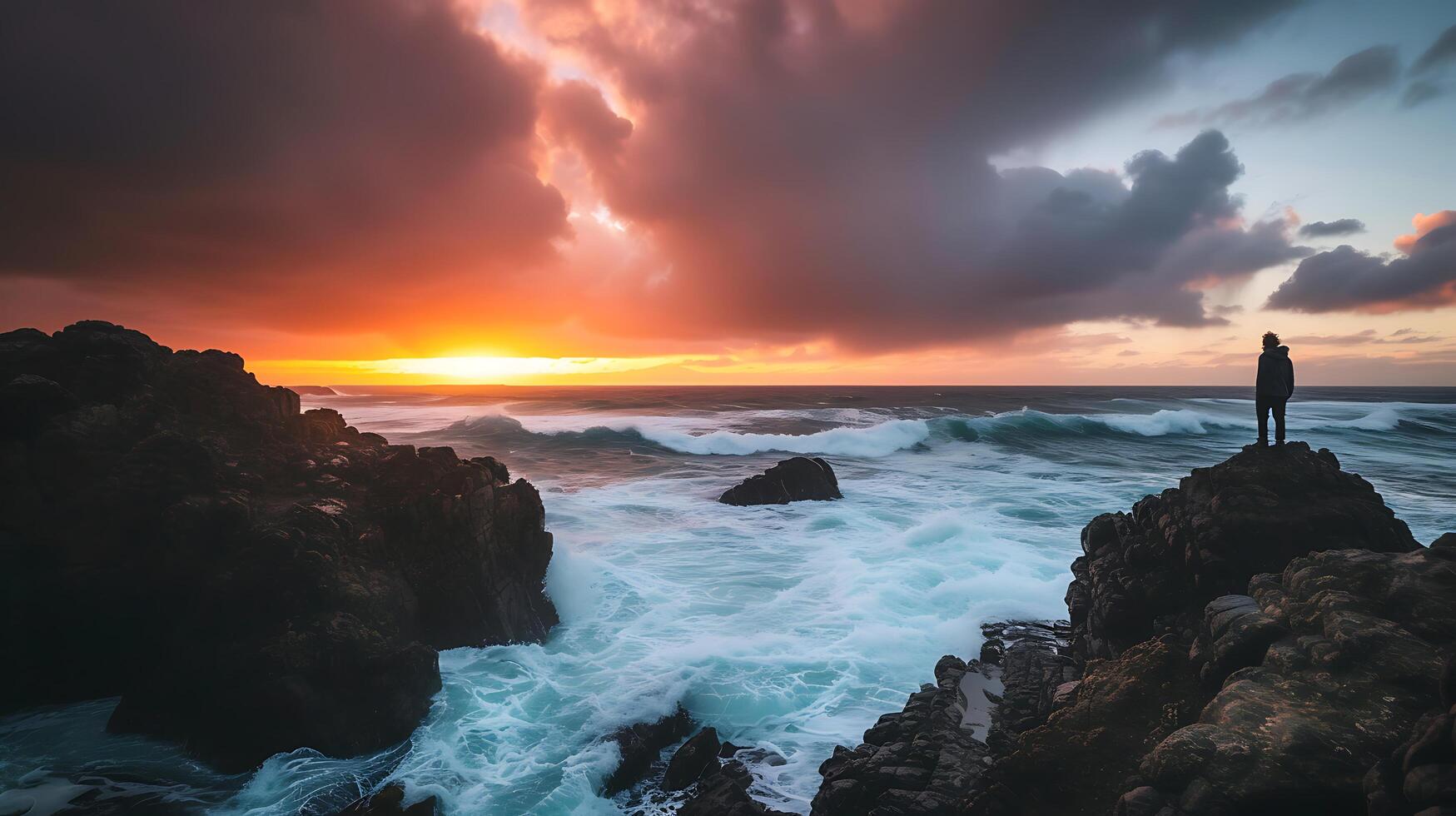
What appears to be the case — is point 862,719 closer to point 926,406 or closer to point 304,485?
point 304,485

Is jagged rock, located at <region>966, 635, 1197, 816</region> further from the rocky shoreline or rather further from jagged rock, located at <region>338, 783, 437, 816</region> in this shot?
jagged rock, located at <region>338, 783, 437, 816</region>

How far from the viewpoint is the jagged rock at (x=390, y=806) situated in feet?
20.9

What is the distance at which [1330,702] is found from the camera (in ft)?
14.3

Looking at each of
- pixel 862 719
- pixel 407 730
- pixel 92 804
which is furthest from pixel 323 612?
pixel 862 719

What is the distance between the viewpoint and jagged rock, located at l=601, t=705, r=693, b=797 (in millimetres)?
7531

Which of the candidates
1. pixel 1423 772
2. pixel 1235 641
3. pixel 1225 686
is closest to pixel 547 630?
pixel 1225 686

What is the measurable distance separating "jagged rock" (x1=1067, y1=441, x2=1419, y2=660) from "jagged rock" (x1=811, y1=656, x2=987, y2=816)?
2.79 m

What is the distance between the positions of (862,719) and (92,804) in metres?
9.42

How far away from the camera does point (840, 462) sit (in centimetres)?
3500

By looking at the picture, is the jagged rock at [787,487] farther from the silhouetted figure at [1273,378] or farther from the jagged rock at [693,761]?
the silhouetted figure at [1273,378]

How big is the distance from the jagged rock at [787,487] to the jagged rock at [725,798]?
15.8 metres

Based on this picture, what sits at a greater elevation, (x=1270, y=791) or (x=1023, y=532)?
(x=1270, y=791)

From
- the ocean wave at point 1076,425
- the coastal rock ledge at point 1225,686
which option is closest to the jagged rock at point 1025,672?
the coastal rock ledge at point 1225,686

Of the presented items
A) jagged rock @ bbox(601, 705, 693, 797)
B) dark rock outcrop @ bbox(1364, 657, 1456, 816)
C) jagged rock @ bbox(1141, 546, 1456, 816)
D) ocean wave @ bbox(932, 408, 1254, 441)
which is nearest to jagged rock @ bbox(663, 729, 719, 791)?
jagged rock @ bbox(601, 705, 693, 797)
